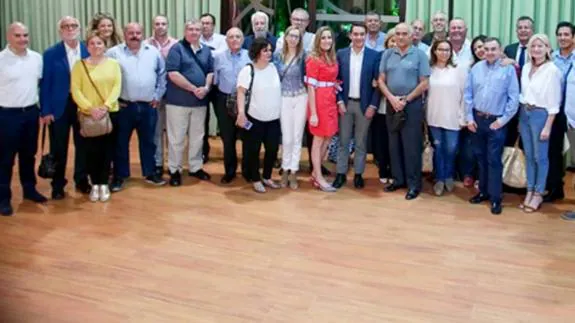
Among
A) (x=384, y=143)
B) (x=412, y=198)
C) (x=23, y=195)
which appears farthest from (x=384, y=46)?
(x=23, y=195)

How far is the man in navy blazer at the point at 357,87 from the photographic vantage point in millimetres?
5426

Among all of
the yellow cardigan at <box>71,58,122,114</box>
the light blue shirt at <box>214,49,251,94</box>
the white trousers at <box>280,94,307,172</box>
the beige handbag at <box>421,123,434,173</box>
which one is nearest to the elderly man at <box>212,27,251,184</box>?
the light blue shirt at <box>214,49,251,94</box>

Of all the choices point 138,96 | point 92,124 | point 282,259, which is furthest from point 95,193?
point 282,259

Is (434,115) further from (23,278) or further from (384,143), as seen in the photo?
(23,278)

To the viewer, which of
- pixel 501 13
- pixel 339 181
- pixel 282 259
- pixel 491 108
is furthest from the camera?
pixel 501 13

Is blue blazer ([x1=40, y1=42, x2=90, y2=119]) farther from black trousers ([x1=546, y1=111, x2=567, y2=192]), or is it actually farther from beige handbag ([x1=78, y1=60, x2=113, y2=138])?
black trousers ([x1=546, y1=111, x2=567, y2=192])

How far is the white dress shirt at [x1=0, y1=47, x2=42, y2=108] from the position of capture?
4797mm

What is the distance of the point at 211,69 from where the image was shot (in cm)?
570

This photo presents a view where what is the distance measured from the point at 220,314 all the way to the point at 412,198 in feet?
8.08

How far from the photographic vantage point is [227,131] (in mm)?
5809

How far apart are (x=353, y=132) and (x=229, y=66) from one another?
3.63 feet

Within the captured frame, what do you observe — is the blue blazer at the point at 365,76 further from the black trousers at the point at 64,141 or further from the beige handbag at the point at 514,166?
the black trousers at the point at 64,141

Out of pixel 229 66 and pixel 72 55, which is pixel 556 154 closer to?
pixel 229 66

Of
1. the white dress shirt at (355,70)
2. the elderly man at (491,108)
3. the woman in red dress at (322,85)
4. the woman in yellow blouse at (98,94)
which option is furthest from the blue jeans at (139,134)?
the elderly man at (491,108)
